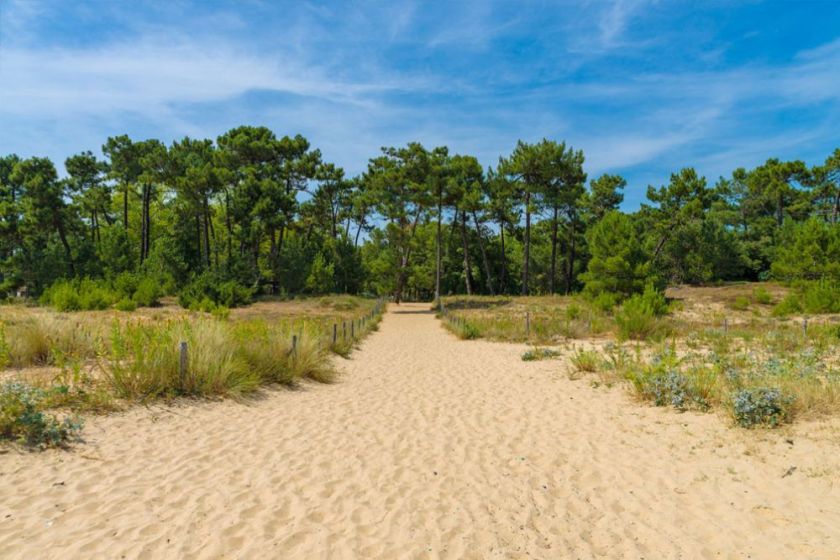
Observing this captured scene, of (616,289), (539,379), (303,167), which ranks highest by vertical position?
(303,167)

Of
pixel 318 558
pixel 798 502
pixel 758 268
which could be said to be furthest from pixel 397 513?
pixel 758 268

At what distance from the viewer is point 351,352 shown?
1523 centimetres

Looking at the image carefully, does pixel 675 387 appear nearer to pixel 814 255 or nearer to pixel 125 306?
pixel 125 306

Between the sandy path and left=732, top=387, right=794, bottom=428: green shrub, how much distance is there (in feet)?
1.01

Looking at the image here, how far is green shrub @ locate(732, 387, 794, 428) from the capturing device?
621 cm

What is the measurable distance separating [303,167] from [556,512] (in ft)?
147

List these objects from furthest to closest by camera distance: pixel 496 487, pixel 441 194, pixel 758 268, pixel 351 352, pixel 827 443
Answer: pixel 758 268
pixel 441 194
pixel 351 352
pixel 827 443
pixel 496 487

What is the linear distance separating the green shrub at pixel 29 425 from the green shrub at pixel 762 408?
844 cm

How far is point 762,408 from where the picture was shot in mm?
6328

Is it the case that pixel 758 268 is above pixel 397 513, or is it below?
above

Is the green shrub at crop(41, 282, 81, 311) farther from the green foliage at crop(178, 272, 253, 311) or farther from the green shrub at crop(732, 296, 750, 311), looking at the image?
the green shrub at crop(732, 296, 750, 311)

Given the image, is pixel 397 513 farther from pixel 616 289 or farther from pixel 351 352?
pixel 616 289

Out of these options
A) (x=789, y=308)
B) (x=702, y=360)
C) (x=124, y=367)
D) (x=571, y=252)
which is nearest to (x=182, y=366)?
(x=124, y=367)

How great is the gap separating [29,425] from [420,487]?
4422mm
